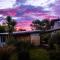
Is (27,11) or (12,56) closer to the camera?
(12,56)

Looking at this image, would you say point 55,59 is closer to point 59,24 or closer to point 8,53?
point 8,53

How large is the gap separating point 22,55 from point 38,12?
10730mm

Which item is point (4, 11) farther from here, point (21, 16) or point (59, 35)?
point (59, 35)

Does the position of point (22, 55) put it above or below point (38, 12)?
below

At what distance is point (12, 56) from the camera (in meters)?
4.37

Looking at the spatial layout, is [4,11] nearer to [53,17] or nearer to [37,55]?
[53,17]

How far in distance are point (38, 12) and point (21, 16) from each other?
3.76 ft

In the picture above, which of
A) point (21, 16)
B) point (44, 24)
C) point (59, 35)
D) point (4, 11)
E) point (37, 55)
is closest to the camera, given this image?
point (37, 55)

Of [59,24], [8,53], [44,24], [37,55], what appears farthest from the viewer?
[44,24]

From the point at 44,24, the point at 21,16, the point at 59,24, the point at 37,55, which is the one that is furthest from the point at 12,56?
the point at 21,16

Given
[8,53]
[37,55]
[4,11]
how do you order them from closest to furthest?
1. [8,53]
2. [37,55]
3. [4,11]

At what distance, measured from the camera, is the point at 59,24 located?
12.7 m

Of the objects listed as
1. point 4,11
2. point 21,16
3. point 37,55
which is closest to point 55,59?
point 37,55

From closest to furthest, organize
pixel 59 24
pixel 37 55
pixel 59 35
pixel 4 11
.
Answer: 1. pixel 37 55
2. pixel 59 35
3. pixel 59 24
4. pixel 4 11
